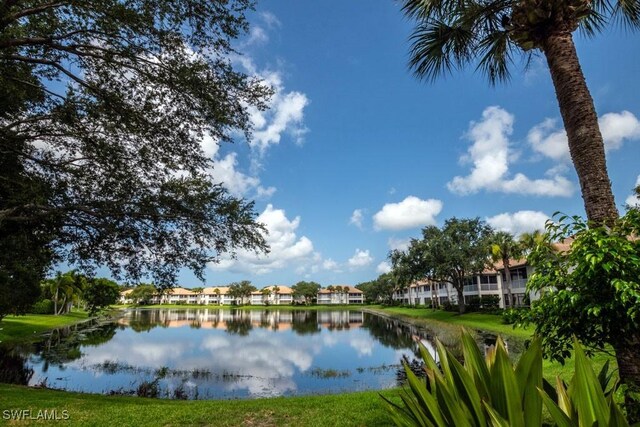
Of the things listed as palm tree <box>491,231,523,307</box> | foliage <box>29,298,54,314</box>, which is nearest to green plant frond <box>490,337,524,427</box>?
palm tree <box>491,231,523,307</box>

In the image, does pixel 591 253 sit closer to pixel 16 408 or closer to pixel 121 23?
pixel 121 23

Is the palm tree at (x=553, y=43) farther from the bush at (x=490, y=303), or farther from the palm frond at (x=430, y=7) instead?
the bush at (x=490, y=303)

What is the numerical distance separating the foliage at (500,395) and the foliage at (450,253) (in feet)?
139

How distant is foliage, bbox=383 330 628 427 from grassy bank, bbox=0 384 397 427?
5.24 m

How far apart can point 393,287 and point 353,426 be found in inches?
3945

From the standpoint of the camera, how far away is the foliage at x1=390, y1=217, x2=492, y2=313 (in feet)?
141

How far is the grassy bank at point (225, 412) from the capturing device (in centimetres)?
747

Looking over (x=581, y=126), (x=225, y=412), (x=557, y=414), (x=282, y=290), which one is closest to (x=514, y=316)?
(x=581, y=126)

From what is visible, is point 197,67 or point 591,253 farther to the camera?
point 197,67

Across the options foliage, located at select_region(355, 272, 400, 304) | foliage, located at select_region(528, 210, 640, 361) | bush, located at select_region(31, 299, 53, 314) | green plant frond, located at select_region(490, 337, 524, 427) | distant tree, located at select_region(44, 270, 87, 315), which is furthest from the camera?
foliage, located at select_region(355, 272, 400, 304)

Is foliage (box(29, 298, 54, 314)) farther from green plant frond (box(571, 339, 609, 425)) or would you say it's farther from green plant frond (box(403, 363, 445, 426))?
green plant frond (box(571, 339, 609, 425))

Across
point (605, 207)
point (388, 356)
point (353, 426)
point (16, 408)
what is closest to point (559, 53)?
point (605, 207)

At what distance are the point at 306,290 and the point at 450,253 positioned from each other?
9185 cm

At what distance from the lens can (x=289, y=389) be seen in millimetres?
17219
